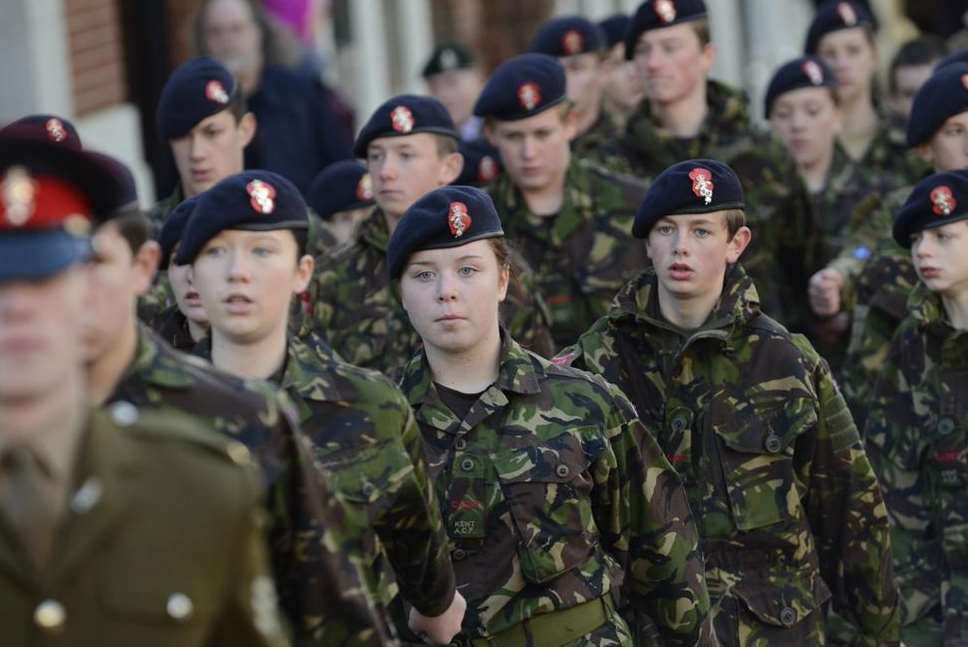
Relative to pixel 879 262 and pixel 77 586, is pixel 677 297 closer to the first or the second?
pixel 879 262

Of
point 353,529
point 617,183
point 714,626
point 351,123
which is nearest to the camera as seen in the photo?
point 353,529

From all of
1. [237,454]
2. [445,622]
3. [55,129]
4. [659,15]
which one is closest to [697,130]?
[659,15]

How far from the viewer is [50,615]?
443 cm

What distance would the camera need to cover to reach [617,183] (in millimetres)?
10164

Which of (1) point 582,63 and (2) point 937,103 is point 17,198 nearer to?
(2) point 937,103

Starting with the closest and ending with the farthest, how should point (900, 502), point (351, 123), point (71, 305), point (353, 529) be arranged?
point (71, 305) → point (353, 529) → point (900, 502) → point (351, 123)

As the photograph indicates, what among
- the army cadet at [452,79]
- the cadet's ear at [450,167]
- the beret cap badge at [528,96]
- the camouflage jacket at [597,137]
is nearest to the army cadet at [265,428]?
the cadet's ear at [450,167]

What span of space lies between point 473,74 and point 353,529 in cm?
866

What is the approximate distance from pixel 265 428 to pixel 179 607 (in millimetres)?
848

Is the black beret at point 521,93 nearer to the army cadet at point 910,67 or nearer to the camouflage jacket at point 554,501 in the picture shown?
the camouflage jacket at point 554,501

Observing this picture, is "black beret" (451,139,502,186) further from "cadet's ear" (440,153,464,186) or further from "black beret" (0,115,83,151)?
"black beret" (0,115,83,151)

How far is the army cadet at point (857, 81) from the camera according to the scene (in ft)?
41.8

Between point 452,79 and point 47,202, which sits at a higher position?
point 47,202

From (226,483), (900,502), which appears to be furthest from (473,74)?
(226,483)
